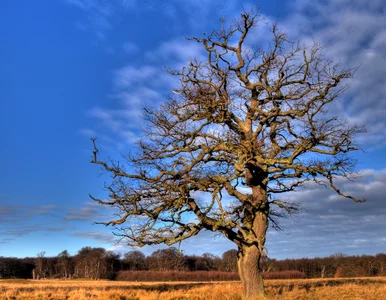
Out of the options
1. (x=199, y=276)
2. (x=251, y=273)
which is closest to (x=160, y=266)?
(x=199, y=276)

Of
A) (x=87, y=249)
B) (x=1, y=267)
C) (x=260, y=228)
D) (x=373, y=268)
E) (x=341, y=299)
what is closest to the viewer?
(x=341, y=299)

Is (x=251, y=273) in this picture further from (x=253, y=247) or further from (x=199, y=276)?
(x=199, y=276)

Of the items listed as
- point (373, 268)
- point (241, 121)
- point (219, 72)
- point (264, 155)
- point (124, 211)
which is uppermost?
point (219, 72)

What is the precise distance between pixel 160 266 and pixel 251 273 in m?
96.2

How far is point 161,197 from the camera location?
15578 millimetres

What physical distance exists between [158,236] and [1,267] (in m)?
106

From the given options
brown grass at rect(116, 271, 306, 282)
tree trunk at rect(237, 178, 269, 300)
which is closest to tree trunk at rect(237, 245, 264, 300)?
tree trunk at rect(237, 178, 269, 300)

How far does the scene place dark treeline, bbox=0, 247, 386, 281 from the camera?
82.0 meters

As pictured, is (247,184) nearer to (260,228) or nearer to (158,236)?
(260,228)

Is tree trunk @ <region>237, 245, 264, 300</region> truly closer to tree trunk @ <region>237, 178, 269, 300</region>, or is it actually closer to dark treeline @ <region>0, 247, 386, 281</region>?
tree trunk @ <region>237, 178, 269, 300</region>

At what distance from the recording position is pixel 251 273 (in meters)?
15.4

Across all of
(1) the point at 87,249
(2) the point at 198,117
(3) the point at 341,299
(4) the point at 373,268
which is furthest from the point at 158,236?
(1) the point at 87,249

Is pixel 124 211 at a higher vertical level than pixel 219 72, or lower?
lower

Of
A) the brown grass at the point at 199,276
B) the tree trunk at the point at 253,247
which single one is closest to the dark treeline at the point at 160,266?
the brown grass at the point at 199,276
